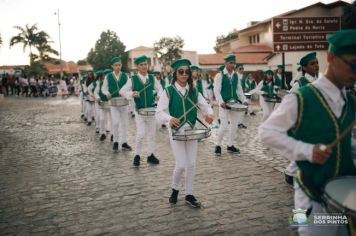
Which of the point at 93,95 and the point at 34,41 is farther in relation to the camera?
the point at 34,41

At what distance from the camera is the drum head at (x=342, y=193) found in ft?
7.04

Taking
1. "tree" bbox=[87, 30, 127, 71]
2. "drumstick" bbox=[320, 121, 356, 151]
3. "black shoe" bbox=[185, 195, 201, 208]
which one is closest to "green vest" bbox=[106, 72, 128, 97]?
"black shoe" bbox=[185, 195, 201, 208]

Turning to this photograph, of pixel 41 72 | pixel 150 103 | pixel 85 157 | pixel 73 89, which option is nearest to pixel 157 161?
pixel 150 103

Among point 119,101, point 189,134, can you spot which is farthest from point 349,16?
point 189,134

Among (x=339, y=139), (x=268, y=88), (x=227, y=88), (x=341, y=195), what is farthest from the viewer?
(x=268, y=88)

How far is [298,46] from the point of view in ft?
42.9

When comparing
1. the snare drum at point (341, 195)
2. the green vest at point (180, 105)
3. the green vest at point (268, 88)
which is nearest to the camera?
the snare drum at point (341, 195)

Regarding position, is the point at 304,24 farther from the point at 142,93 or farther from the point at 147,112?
the point at 147,112

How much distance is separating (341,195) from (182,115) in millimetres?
3118

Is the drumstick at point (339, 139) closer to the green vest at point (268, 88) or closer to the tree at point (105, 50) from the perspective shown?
the green vest at point (268, 88)

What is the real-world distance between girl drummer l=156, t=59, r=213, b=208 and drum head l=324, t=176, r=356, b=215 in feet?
9.22

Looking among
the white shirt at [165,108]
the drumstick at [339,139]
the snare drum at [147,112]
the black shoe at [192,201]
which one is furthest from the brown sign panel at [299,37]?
the drumstick at [339,139]

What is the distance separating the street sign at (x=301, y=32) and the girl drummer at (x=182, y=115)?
837 cm

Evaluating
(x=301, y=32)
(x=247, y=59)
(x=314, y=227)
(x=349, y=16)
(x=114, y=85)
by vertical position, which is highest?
(x=349, y=16)
